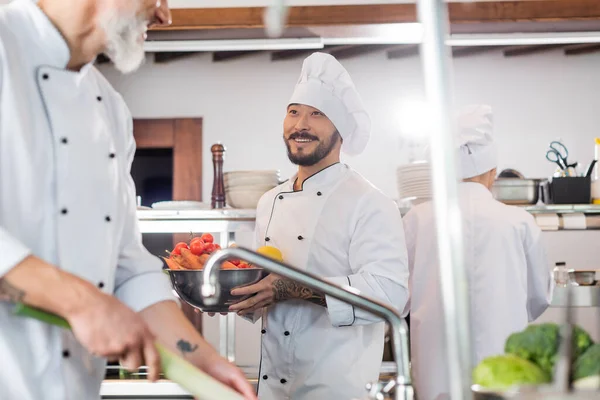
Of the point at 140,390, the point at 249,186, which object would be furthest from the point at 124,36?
the point at 249,186

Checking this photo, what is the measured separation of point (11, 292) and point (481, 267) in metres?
2.34

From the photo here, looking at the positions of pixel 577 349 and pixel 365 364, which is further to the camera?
pixel 365 364

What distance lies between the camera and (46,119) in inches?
59.7

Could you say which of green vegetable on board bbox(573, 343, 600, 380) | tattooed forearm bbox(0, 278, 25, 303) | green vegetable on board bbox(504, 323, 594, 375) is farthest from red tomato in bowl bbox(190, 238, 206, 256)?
green vegetable on board bbox(573, 343, 600, 380)

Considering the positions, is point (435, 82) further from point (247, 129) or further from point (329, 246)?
point (247, 129)

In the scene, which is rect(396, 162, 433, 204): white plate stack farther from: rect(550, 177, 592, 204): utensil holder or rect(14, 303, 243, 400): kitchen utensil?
rect(14, 303, 243, 400): kitchen utensil

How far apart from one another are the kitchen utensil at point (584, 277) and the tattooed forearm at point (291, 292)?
1464mm

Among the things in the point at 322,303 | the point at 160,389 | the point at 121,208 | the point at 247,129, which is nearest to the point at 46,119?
the point at 121,208

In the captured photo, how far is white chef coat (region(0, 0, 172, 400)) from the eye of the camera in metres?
1.43

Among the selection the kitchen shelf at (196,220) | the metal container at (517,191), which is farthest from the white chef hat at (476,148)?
the kitchen shelf at (196,220)

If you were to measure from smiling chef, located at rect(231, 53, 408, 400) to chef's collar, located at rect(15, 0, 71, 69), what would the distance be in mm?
989

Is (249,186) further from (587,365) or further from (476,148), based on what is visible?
(587,365)

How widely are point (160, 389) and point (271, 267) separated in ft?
6.66

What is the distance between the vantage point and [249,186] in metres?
3.53
